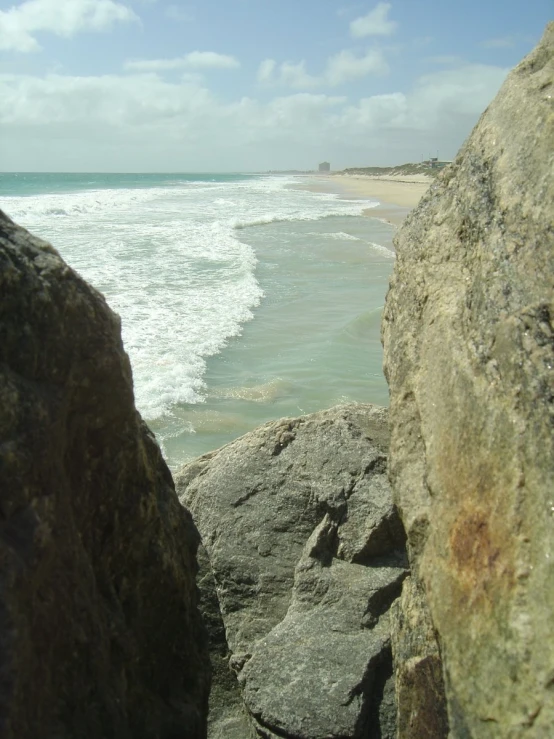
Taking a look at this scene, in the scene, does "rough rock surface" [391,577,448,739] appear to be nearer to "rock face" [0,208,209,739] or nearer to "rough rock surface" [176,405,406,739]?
"rough rock surface" [176,405,406,739]

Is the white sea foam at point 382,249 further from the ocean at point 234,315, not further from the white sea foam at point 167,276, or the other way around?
the white sea foam at point 167,276

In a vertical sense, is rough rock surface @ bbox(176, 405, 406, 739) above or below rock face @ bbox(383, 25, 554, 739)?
below

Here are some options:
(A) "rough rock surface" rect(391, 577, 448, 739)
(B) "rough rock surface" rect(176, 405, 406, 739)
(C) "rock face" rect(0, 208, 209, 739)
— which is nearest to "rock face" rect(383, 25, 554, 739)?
(A) "rough rock surface" rect(391, 577, 448, 739)

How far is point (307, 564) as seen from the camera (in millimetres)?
3238

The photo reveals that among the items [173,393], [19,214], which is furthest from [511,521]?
[19,214]

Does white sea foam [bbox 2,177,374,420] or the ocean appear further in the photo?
white sea foam [bbox 2,177,374,420]

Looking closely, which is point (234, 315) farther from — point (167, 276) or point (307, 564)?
point (307, 564)

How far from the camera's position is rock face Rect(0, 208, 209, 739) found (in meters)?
1.74

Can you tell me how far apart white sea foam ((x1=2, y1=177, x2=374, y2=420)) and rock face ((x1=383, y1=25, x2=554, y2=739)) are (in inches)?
181

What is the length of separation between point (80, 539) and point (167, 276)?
12.3 metres

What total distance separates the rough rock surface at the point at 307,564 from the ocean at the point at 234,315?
239 centimetres

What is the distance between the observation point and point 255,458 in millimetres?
3734

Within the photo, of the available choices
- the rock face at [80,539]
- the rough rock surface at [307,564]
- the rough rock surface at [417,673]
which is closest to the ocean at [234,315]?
the rough rock surface at [307,564]

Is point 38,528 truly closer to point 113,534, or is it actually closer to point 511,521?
point 113,534
